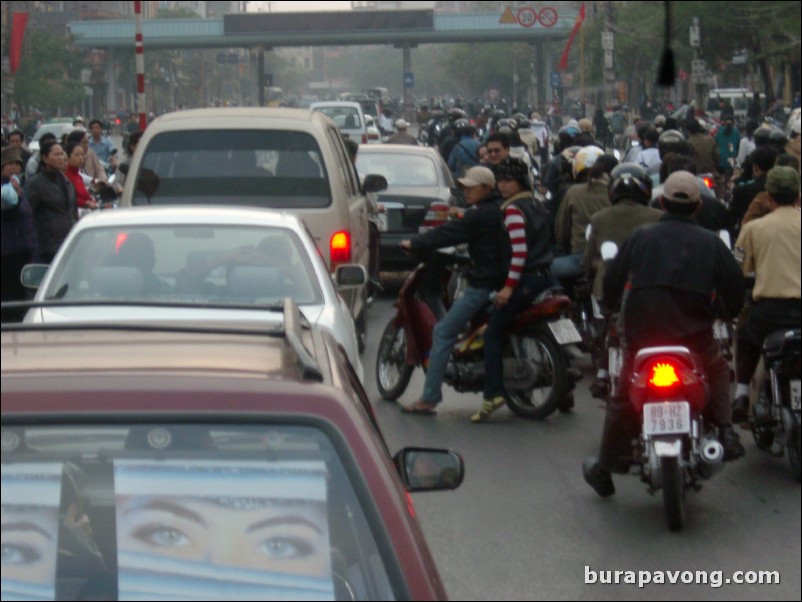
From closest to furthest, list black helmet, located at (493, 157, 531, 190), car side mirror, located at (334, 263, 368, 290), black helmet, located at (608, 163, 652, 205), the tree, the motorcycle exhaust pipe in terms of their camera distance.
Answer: the motorcycle exhaust pipe, car side mirror, located at (334, 263, 368, 290), black helmet, located at (608, 163, 652, 205), black helmet, located at (493, 157, 531, 190), the tree

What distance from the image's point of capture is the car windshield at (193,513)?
117 inches

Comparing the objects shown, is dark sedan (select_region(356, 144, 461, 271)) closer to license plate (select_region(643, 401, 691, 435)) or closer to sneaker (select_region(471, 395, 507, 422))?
sneaker (select_region(471, 395, 507, 422))

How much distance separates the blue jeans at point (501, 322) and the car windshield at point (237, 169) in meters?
1.61

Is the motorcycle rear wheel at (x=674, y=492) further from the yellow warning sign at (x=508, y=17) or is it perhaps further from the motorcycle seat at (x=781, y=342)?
the yellow warning sign at (x=508, y=17)

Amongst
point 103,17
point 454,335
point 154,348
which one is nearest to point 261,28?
point 103,17

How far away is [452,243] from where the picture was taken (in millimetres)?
9516

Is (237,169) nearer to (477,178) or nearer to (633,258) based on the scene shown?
(477,178)

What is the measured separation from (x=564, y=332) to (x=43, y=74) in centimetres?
5819

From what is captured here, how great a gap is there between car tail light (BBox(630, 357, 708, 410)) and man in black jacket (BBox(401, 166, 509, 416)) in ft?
8.87

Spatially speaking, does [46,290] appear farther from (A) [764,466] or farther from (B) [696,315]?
(A) [764,466]

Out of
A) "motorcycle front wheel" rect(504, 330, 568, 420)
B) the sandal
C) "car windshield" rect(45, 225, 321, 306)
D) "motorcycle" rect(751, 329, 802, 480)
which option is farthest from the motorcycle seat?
the sandal

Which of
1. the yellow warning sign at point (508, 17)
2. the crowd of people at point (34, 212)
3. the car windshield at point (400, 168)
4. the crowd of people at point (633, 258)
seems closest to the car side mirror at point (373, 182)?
the crowd of people at point (633, 258)

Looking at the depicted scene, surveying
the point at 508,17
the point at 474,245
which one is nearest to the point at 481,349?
the point at 474,245

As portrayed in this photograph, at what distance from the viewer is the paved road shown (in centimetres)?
639
